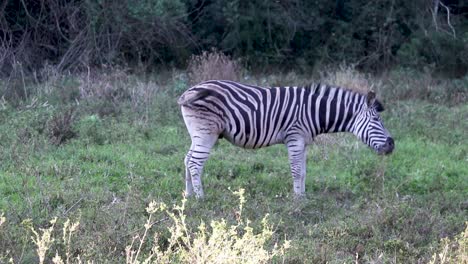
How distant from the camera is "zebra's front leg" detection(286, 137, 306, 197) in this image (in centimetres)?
908

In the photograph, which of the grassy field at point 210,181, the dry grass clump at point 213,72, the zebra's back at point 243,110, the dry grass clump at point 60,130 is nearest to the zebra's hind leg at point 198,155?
the zebra's back at point 243,110

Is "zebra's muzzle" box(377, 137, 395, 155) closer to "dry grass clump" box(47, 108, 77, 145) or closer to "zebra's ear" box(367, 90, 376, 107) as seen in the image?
"zebra's ear" box(367, 90, 376, 107)

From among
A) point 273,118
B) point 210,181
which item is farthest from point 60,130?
point 273,118

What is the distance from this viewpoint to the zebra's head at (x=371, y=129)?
30.4 ft

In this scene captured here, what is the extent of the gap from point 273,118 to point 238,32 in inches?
541

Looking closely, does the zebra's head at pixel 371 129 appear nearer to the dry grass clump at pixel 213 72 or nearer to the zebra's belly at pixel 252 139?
the zebra's belly at pixel 252 139

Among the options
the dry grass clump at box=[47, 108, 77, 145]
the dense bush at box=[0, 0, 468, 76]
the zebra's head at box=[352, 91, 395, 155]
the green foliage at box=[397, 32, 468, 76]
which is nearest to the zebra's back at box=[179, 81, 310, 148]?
the zebra's head at box=[352, 91, 395, 155]

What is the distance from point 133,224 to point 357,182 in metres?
3.56

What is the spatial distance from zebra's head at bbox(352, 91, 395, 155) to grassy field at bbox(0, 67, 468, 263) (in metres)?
0.46

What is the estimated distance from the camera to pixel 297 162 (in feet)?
29.8

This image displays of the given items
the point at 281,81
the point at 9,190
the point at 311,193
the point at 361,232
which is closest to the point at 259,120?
the point at 311,193

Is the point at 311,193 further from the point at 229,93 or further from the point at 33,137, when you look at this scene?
the point at 33,137

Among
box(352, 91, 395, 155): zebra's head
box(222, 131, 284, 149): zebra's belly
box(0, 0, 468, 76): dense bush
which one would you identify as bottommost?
box(0, 0, 468, 76): dense bush

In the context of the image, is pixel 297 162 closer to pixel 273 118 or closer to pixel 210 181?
→ pixel 273 118
